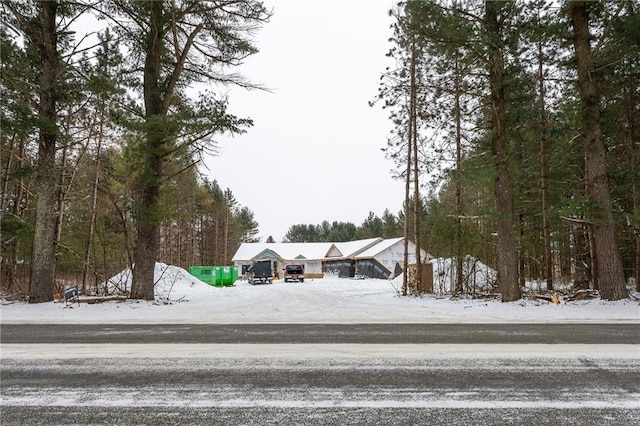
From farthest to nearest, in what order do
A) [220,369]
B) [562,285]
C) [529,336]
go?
[562,285] → [529,336] → [220,369]

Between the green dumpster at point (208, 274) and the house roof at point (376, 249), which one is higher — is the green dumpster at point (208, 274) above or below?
below

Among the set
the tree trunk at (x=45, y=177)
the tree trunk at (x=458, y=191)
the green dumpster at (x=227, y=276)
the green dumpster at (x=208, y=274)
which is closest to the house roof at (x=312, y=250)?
the green dumpster at (x=227, y=276)

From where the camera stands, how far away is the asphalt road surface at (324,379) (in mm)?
2859

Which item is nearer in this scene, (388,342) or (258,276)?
(388,342)

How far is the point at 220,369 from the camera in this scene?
13.4 feet

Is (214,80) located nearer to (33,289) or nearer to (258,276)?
(33,289)

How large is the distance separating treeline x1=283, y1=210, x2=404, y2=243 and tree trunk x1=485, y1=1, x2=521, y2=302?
37925mm

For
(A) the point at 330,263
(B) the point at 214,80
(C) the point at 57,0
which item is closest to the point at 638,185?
(B) the point at 214,80

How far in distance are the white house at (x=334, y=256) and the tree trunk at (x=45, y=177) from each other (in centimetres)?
3121

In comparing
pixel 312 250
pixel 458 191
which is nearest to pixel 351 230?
A: pixel 312 250

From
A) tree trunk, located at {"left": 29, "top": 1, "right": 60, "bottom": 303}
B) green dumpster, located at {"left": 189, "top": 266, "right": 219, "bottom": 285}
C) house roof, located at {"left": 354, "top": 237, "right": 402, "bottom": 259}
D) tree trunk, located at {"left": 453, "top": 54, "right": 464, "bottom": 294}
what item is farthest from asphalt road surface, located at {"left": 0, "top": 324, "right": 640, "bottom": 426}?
house roof, located at {"left": 354, "top": 237, "right": 402, "bottom": 259}

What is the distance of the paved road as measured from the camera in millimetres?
5836

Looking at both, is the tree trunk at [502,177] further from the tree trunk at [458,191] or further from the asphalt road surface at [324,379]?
the asphalt road surface at [324,379]

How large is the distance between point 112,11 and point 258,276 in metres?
23.9
